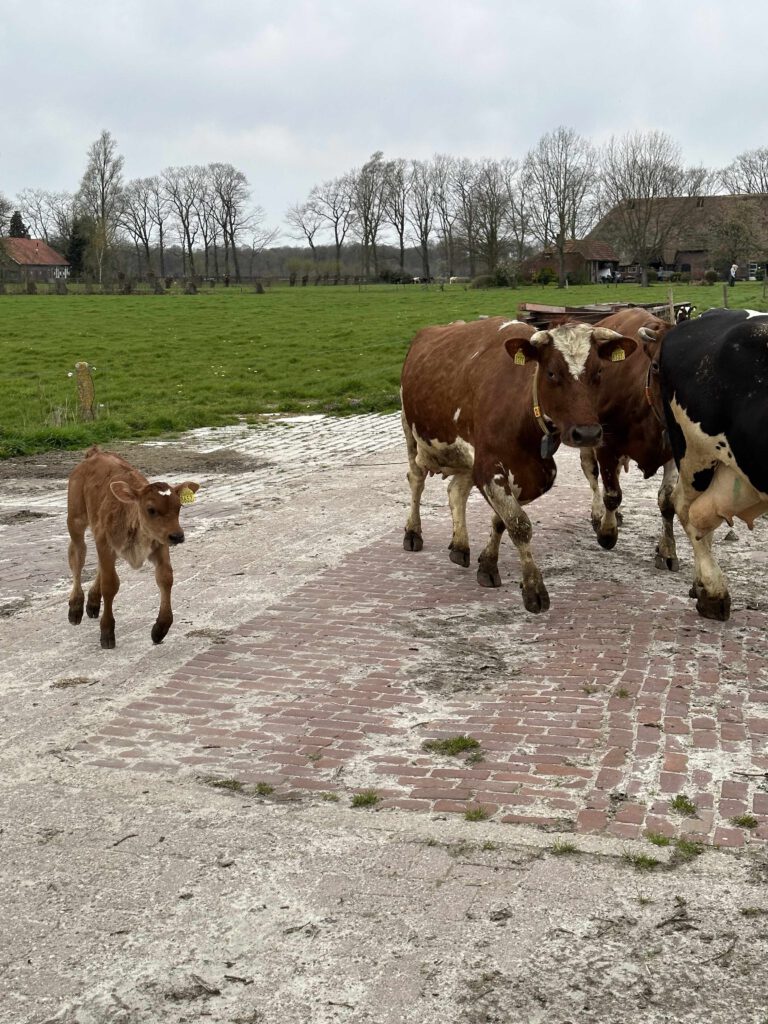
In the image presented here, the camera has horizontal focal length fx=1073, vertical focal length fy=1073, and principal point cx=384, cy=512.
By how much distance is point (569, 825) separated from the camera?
4.35 m

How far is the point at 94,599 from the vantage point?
24.1ft

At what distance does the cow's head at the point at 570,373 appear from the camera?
6953mm

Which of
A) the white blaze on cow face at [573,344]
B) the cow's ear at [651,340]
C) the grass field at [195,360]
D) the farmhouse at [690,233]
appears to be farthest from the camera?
the farmhouse at [690,233]

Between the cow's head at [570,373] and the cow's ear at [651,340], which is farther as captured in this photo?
the cow's ear at [651,340]

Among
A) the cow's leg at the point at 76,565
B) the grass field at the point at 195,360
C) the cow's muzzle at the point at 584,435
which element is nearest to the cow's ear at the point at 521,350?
the cow's muzzle at the point at 584,435

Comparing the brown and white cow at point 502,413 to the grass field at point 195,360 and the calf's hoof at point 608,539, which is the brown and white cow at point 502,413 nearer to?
the calf's hoof at point 608,539

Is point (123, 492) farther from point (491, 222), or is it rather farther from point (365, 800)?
point (491, 222)

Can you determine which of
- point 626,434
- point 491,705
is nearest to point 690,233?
point 626,434

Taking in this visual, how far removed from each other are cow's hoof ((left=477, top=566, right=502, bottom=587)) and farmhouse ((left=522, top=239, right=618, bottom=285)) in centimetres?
7461

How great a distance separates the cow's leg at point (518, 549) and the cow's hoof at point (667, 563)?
1.27m

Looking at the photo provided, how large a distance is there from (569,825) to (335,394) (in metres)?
17.1

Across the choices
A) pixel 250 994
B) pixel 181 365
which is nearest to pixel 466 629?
pixel 250 994

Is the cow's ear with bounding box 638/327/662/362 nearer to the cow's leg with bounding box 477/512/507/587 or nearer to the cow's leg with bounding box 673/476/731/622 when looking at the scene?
the cow's leg with bounding box 673/476/731/622

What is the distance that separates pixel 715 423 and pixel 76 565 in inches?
169
